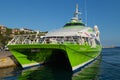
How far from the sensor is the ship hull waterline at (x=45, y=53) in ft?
74.9

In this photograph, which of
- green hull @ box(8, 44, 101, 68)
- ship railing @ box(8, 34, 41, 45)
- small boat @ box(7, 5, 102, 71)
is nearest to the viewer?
green hull @ box(8, 44, 101, 68)

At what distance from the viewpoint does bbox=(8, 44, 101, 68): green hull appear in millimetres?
22797

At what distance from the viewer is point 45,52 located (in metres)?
27.1

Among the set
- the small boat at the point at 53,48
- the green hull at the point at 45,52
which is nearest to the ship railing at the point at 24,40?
the small boat at the point at 53,48

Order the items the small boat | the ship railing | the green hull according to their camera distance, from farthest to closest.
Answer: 1. the ship railing
2. the small boat
3. the green hull

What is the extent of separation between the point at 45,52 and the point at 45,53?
12.8 inches

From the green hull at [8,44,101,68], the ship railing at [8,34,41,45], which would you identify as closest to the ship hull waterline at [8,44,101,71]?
the green hull at [8,44,101,68]

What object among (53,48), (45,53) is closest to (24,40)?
(45,53)

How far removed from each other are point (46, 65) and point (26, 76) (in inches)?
268

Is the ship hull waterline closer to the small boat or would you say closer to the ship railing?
the small boat

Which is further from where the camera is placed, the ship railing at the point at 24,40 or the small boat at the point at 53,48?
the ship railing at the point at 24,40

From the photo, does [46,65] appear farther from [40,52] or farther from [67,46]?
[67,46]

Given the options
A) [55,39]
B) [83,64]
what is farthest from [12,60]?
[83,64]

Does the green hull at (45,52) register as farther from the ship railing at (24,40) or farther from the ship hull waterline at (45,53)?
the ship railing at (24,40)
